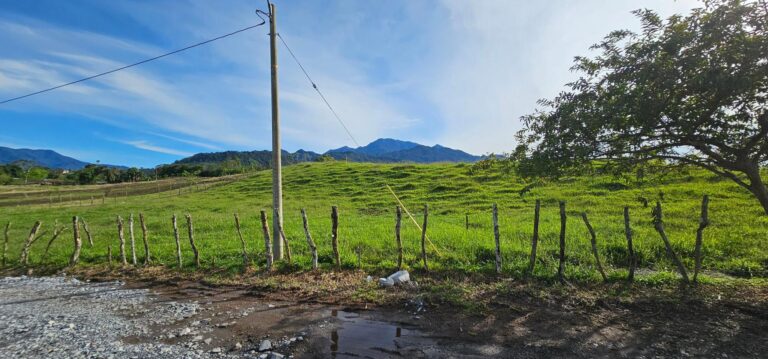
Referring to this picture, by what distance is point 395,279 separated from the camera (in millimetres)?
8734

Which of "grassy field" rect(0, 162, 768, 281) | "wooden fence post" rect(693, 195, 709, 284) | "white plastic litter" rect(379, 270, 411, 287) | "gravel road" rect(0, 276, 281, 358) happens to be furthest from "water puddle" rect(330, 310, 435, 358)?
"wooden fence post" rect(693, 195, 709, 284)

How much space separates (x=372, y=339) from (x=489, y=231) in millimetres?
8821

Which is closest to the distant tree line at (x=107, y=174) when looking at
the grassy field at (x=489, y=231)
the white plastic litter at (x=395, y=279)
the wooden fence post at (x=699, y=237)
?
the grassy field at (x=489, y=231)

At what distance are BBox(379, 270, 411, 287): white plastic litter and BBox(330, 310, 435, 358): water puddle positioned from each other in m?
1.63

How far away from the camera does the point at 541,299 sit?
24.3ft

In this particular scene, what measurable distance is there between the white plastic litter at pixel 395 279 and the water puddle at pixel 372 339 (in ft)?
5.34

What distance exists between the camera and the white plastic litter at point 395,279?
861 centimetres

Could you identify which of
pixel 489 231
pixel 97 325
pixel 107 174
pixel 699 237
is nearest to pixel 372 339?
pixel 97 325

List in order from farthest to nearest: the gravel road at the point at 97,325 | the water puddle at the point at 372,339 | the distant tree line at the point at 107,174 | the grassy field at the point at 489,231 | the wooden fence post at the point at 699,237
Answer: the distant tree line at the point at 107,174 → the grassy field at the point at 489,231 → the wooden fence post at the point at 699,237 → the gravel road at the point at 97,325 → the water puddle at the point at 372,339

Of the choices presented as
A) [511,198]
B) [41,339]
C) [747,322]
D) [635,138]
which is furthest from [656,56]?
[511,198]

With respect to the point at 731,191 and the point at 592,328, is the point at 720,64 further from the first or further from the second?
the point at 731,191

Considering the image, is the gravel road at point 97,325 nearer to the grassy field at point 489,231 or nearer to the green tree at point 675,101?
the grassy field at point 489,231

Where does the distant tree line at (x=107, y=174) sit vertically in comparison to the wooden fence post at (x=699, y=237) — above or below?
above

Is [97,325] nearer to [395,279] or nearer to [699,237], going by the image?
[395,279]
